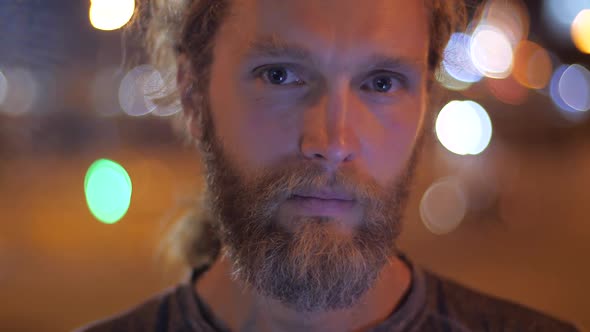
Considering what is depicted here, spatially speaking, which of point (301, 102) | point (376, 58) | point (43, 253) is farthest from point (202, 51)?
point (43, 253)

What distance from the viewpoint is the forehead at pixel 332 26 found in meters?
1.30

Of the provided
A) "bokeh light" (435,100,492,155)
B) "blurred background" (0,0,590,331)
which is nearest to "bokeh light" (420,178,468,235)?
"blurred background" (0,0,590,331)

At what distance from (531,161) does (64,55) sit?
6410 millimetres

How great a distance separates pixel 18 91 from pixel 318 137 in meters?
1.04

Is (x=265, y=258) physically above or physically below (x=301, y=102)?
below

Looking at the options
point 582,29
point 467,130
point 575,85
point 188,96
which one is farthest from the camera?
point 575,85

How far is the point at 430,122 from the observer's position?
5.49 feet

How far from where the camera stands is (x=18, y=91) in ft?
6.00

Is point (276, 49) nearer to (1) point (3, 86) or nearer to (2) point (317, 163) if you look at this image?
(2) point (317, 163)

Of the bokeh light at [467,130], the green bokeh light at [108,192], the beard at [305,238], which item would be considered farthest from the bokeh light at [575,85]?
the beard at [305,238]

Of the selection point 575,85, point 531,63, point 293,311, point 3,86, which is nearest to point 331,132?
point 293,311

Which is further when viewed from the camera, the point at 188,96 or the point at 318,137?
the point at 188,96

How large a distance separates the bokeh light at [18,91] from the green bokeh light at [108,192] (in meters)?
2.90

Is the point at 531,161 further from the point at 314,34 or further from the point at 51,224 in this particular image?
the point at 314,34
